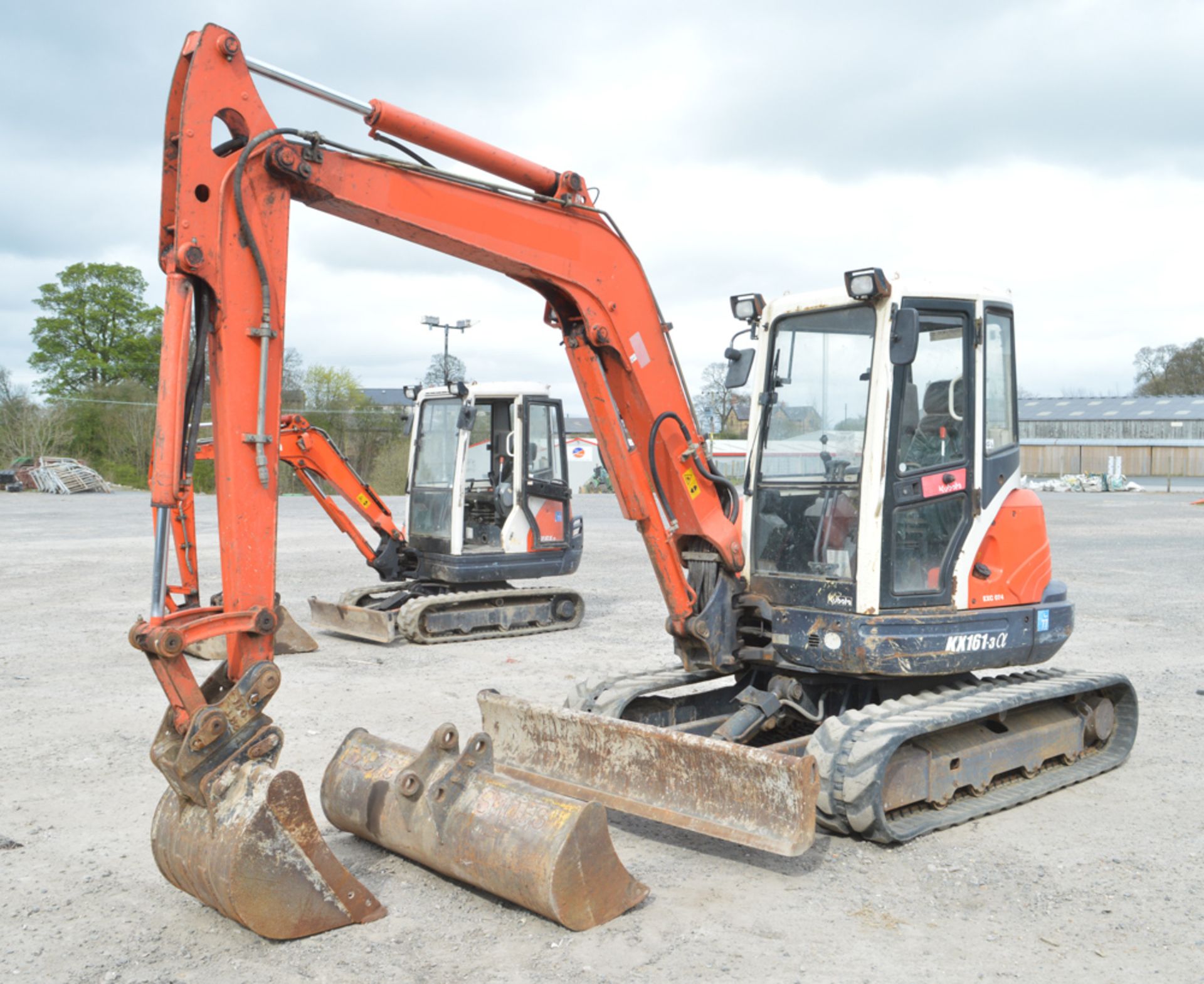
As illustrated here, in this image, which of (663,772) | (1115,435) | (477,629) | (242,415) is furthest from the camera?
(1115,435)

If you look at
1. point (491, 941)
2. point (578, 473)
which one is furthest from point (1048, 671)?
point (578, 473)

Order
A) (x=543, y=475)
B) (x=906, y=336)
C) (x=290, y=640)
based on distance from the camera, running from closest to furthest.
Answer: (x=906, y=336)
(x=290, y=640)
(x=543, y=475)

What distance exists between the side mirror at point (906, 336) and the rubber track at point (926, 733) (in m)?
1.82

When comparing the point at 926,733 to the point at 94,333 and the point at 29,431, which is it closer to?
the point at 29,431

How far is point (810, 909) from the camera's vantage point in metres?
4.79

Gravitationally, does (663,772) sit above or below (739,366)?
below

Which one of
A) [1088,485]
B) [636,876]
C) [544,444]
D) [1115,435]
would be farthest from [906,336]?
[1115,435]

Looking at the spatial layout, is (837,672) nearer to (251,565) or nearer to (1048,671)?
(1048,671)

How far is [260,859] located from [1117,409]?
64345mm

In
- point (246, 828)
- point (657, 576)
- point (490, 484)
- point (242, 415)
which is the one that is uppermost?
point (242, 415)

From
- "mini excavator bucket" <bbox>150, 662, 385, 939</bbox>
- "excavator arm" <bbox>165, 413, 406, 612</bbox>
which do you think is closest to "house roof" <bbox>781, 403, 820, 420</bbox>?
"mini excavator bucket" <bbox>150, 662, 385, 939</bbox>

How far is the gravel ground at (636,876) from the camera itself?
426 cm

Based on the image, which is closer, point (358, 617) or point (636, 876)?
point (636, 876)

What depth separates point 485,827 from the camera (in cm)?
479
